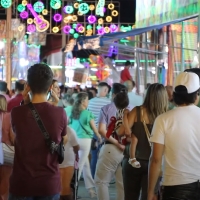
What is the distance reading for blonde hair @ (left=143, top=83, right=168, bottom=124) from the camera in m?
6.42

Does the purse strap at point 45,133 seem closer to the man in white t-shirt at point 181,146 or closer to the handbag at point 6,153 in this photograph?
the man in white t-shirt at point 181,146

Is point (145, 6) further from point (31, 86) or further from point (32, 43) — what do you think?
point (32, 43)

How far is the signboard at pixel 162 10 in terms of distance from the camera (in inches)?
496

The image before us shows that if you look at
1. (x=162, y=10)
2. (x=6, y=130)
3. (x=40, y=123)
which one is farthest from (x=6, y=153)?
(x=162, y=10)

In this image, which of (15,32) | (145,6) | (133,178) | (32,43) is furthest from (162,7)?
(32,43)

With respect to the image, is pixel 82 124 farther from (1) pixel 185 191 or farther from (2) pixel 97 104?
(1) pixel 185 191

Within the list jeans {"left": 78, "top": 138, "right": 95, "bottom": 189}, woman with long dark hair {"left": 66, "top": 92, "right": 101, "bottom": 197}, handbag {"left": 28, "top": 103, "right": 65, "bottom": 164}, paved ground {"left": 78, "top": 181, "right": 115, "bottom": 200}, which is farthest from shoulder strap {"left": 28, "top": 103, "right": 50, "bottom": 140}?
paved ground {"left": 78, "top": 181, "right": 115, "bottom": 200}

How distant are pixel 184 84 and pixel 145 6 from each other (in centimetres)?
1443

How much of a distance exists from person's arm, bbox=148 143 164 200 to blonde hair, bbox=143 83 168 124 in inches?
65.4

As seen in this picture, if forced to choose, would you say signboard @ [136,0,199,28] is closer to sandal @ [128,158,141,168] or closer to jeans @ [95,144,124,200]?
jeans @ [95,144,124,200]

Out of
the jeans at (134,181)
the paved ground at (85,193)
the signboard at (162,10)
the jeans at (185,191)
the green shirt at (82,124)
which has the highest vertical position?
the signboard at (162,10)

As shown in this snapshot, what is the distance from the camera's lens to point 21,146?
475 centimetres

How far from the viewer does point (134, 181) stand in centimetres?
691

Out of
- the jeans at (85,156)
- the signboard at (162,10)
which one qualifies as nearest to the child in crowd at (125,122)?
the jeans at (85,156)
